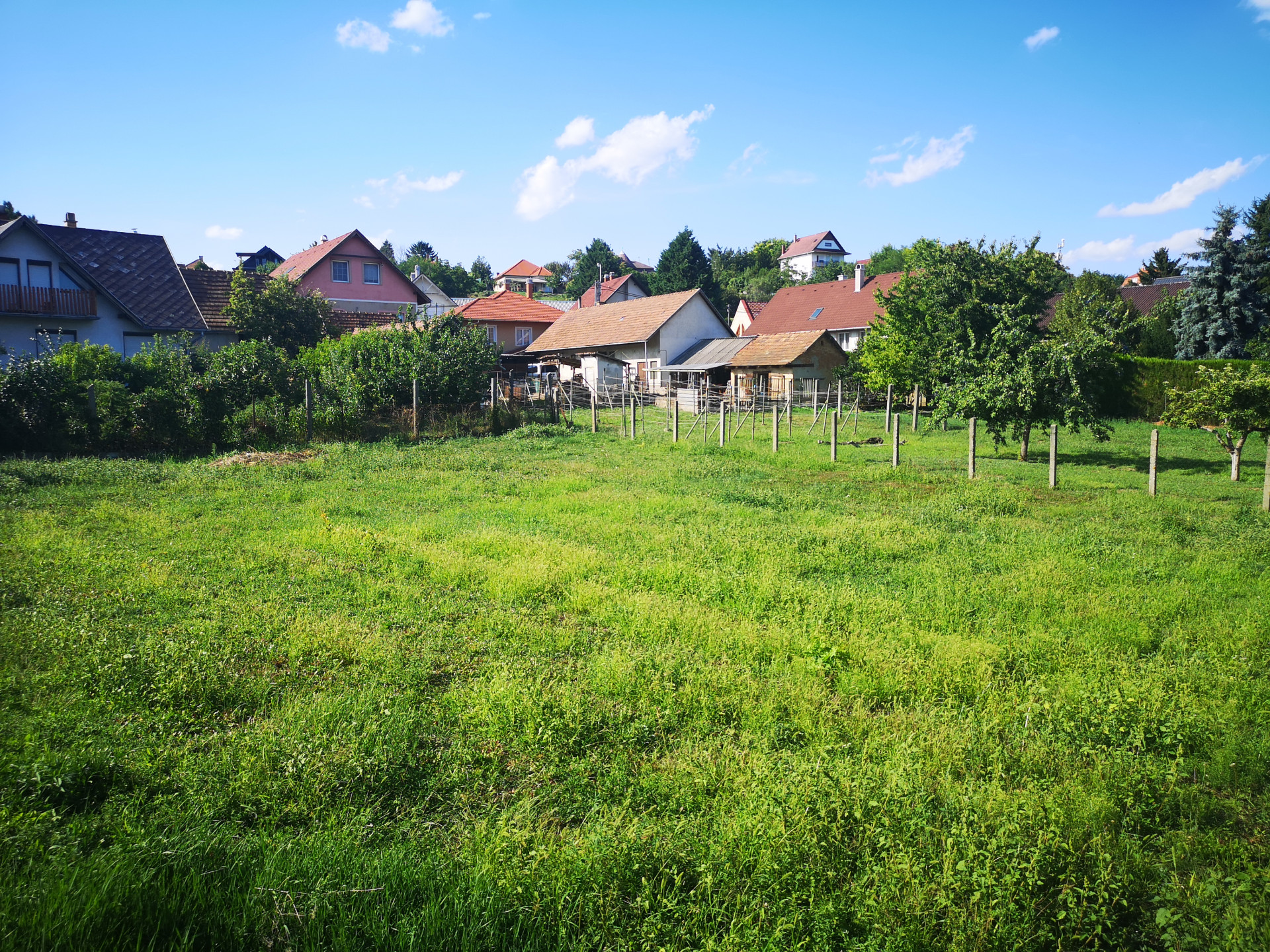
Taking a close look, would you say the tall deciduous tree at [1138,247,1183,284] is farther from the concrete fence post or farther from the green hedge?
the concrete fence post

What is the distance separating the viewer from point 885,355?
36.6m

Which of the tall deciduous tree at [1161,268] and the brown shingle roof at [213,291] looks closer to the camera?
the brown shingle roof at [213,291]

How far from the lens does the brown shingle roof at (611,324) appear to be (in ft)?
152

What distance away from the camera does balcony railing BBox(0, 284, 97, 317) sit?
27.7 meters

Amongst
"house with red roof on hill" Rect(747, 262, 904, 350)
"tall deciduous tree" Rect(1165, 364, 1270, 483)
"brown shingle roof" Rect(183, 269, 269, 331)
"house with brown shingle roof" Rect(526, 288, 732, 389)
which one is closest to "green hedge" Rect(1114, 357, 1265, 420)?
"tall deciduous tree" Rect(1165, 364, 1270, 483)

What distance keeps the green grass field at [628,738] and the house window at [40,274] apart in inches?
927

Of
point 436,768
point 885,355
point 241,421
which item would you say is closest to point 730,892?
point 436,768

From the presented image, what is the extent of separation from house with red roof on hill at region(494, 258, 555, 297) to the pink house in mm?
52813

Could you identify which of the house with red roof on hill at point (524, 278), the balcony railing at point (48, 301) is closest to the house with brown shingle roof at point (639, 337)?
the balcony railing at point (48, 301)

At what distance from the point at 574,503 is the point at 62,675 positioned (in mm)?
8244

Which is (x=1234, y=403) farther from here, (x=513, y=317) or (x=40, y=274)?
(x=513, y=317)

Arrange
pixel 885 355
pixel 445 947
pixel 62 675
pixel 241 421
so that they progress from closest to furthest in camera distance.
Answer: pixel 445 947 → pixel 62 675 → pixel 241 421 → pixel 885 355

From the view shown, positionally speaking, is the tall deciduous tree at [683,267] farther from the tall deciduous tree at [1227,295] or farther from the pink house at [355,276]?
the tall deciduous tree at [1227,295]

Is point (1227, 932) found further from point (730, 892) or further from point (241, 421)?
point (241, 421)
